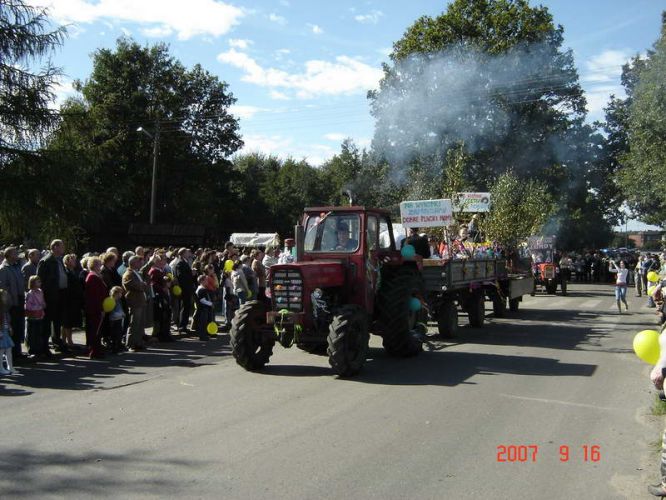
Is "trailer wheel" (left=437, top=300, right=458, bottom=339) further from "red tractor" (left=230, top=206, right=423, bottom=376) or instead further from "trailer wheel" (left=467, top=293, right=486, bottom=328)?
"red tractor" (left=230, top=206, right=423, bottom=376)

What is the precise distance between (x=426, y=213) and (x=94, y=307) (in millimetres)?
7996

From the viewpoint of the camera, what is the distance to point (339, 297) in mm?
9539

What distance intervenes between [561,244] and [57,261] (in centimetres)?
5005

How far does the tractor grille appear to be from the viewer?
8.60 metres

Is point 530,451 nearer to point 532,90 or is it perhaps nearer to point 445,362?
point 445,362

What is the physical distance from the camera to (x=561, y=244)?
2141 inches

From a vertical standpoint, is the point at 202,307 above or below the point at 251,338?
above

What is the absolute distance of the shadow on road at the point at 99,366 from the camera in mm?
8148

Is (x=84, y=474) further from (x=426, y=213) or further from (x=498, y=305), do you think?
(x=498, y=305)

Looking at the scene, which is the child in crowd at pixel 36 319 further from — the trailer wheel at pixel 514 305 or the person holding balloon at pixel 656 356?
the trailer wheel at pixel 514 305

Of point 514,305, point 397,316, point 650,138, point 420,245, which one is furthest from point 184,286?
point 650,138

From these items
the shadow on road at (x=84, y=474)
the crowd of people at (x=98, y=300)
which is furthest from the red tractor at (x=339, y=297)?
the shadow on road at (x=84, y=474)

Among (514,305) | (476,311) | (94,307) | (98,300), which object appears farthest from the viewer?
(514,305)
